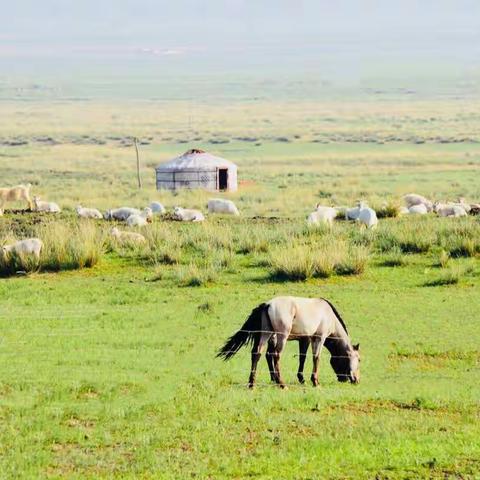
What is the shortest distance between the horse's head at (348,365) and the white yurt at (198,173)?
35099mm

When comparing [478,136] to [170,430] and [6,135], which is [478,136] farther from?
[170,430]

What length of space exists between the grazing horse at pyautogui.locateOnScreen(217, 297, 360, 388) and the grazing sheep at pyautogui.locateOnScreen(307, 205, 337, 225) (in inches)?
526

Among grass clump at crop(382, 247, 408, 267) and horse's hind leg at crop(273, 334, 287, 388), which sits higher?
horse's hind leg at crop(273, 334, 287, 388)

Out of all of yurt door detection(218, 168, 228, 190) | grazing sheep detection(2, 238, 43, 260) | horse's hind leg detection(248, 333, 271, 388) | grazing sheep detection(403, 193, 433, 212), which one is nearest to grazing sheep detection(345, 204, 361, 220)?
grazing sheep detection(403, 193, 433, 212)

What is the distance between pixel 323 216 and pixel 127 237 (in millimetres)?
6381

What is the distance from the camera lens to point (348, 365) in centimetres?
1368

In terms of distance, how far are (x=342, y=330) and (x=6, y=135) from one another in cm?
10395

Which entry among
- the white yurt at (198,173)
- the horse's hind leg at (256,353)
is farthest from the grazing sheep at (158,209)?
the horse's hind leg at (256,353)

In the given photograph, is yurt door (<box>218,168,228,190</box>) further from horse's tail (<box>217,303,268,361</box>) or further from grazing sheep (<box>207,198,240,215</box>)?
horse's tail (<box>217,303,268,361</box>)

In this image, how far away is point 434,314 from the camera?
17922 millimetres

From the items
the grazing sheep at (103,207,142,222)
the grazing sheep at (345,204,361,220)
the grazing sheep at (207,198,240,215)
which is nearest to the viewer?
the grazing sheep at (345,204,361,220)

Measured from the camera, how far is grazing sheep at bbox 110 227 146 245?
80.9 feet

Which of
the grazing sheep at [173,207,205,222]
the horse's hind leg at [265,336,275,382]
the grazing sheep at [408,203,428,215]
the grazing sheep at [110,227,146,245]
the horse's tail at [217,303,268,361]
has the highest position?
the horse's tail at [217,303,268,361]

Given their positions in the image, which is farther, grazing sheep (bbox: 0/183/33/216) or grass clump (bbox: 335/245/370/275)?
grazing sheep (bbox: 0/183/33/216)
